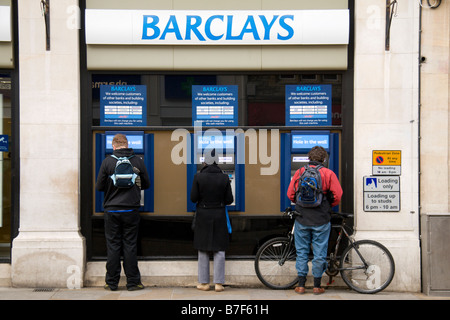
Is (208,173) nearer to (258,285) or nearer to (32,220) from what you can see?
(258,285)

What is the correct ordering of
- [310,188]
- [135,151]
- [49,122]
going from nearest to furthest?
[310,188] < [49,122] < [135,151]

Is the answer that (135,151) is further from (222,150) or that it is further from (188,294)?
(188,294)

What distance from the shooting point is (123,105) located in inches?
287

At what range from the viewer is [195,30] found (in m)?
7.16

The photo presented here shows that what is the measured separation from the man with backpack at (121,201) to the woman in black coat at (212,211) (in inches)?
28.9

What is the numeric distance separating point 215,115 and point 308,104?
4.32 feet

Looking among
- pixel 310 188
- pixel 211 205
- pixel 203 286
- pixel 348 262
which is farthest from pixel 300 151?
pixel 203 286

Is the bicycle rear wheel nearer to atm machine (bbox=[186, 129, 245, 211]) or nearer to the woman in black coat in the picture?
the woman in black coat

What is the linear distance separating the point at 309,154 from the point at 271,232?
1293 mm

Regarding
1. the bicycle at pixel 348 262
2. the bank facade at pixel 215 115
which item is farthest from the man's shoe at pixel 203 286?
the bicycle at pixel 348 262

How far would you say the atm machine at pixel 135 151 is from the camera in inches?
285

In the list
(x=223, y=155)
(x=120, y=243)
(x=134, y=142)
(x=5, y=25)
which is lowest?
(x=120, y=243)

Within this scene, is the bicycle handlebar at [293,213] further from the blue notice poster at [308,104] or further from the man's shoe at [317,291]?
the blue notice poster at [308,104]

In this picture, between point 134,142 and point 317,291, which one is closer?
point 317,291
